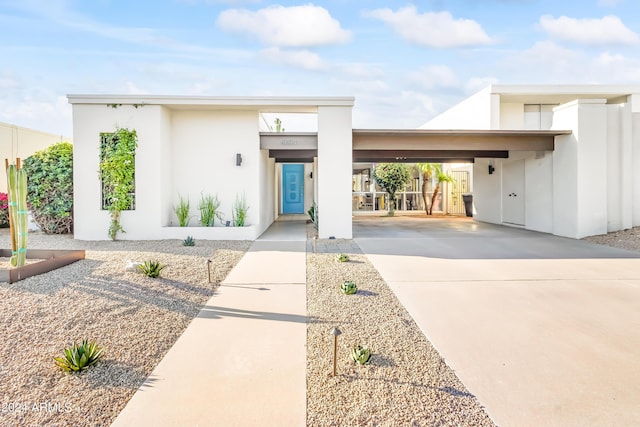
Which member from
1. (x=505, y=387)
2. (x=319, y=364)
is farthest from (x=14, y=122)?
(x=505, y=387)

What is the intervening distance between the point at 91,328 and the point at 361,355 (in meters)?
2.54

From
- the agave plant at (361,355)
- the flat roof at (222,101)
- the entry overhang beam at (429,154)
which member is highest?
the flat roof at (222,101)

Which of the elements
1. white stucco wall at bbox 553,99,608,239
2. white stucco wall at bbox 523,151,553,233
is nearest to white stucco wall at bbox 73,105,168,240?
white stucco wall at bbox 553,99,608,239

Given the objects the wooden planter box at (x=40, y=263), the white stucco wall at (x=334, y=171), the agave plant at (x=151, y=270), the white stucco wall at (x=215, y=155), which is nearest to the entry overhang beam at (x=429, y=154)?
the white stucco wall at (x=334, y=171)

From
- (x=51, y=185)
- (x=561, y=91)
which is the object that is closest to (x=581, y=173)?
(x=561, y=91)

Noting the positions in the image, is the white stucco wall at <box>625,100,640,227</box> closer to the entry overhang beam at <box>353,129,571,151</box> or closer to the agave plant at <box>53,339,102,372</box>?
the entry overhang beam at <box>353,129,571,151</box>

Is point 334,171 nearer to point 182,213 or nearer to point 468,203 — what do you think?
point 182,213

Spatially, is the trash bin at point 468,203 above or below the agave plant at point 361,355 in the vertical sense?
above

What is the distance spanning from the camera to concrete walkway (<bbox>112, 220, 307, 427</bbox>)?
88.8 inches

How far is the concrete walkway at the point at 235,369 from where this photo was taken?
2.26 metres

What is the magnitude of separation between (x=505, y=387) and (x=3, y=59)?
13.6 metres

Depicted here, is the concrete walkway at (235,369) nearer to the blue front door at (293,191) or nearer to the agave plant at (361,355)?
the agave plant at (361,355)

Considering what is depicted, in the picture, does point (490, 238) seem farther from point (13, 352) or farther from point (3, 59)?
point (3, 59)

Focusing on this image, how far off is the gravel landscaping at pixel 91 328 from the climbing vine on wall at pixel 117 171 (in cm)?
263
